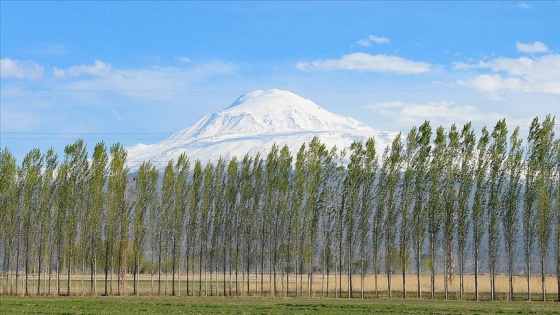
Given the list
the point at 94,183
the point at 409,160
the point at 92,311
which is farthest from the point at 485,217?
the point at 92,311

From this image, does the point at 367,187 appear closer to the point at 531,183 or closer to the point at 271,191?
the point at 271,191

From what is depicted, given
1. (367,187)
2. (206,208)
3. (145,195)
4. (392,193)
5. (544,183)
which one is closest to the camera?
(544,183)

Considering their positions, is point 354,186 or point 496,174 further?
point 354,186

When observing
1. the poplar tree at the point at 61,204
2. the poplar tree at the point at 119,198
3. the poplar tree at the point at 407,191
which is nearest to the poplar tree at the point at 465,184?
the poplar tree at the point at 407,191

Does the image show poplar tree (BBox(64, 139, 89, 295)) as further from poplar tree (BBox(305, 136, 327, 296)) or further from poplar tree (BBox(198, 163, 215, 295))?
poplar tree (BBox(305, 136, 327, 296))

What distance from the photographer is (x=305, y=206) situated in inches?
2891

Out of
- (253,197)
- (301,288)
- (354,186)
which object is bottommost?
(301,288)

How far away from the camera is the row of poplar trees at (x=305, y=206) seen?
216 feet

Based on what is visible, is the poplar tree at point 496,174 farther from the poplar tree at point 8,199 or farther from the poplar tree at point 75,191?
the poplar tree at point 8,199

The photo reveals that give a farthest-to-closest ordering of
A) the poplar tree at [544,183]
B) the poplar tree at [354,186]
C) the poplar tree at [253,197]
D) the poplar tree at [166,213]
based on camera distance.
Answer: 1. the poplar tree at [253,197]
2. the poplar tree at [166,213]
3. the poplar tree at [354,186]
4. the poplar tree at [544,183]

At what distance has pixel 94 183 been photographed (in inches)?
2827

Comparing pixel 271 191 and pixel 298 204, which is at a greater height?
pixel 271 191

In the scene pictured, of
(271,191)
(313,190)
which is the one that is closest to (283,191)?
(271,191)

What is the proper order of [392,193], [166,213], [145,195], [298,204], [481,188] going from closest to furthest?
[481,188] → [392,193] → [298,204] → [145,195] → [166,213]
